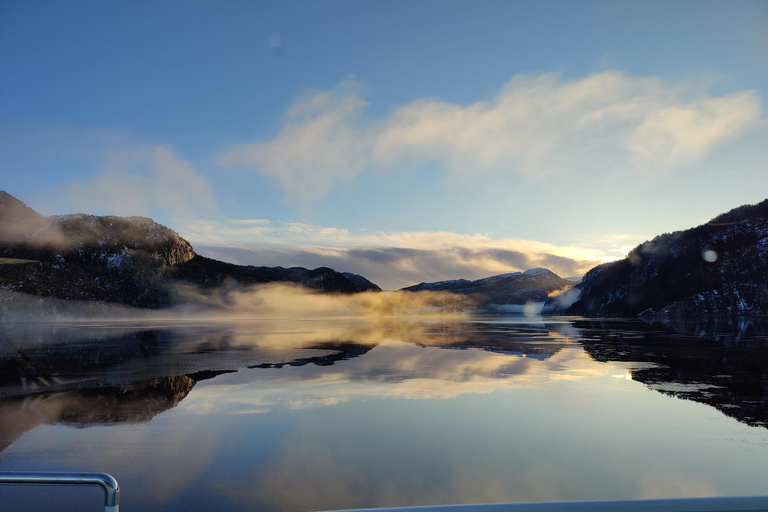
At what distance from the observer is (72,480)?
457 centimetres

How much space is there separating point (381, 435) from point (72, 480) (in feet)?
32.9

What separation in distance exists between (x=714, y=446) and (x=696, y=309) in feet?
691

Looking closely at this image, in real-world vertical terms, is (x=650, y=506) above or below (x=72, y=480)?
below

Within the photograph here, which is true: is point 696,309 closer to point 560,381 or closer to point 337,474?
point 560,381

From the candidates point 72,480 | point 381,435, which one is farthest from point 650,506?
point 381,435

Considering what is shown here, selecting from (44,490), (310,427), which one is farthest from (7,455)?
(310,427)

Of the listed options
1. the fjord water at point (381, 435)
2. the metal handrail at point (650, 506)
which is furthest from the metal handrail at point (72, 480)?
the fjord water at point (381, 435)

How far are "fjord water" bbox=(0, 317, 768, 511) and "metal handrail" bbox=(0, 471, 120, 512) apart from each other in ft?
15.5

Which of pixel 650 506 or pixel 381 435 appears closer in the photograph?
pixel 650 506

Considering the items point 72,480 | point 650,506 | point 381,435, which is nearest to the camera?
point 72,480

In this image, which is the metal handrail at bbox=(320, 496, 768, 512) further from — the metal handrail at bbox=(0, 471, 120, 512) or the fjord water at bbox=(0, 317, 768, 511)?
the fjord water at bbox=(0, 317, 768, 511)

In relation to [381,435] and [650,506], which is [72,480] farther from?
[381,435]

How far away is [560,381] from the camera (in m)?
23.2

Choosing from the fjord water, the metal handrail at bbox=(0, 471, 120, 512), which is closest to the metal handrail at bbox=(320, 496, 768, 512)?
the metal handrail at bbox=(0, 471, 120, 512)
